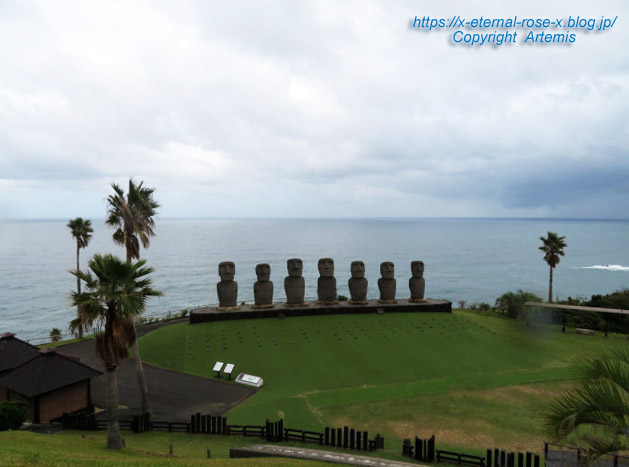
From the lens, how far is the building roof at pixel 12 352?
22828 millimetres

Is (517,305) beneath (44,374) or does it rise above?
above

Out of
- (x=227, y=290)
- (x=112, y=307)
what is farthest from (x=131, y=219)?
(x=227, y=290)

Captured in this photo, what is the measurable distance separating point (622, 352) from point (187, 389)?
882 inches

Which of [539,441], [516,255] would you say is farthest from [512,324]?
[516,255]

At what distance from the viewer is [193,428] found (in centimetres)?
1923

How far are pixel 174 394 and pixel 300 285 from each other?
51.0ft

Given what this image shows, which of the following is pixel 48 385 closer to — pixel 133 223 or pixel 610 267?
pixel 133 223

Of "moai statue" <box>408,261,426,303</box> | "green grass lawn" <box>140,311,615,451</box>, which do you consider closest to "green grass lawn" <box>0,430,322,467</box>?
"green grass lawn" <box>140,311,615,451</box>

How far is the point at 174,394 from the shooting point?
23.6 m

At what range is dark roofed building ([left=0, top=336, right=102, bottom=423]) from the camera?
19.9 metres

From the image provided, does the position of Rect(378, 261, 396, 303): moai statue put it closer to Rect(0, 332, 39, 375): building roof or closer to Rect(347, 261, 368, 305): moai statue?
Rect(347, 261, 368, 305): moai statue

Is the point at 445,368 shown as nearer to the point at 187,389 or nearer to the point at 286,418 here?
the point at 286,418

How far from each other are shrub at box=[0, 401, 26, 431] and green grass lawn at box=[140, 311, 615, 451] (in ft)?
31.0

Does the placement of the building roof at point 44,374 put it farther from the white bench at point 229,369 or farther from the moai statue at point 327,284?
the moai statue at point 327,284
